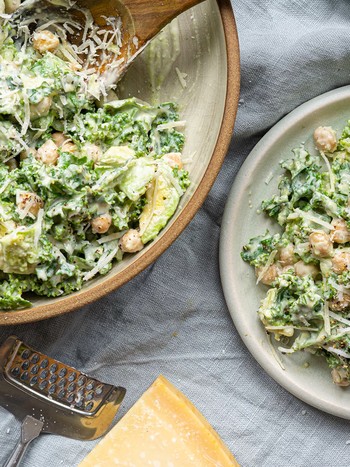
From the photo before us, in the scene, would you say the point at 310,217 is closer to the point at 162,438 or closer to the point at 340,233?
the point at 340,233

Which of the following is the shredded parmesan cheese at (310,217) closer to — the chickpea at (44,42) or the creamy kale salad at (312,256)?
the creamy kale salad at (312,256)

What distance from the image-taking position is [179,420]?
2459 mm

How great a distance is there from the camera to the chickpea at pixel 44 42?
6.82 feet

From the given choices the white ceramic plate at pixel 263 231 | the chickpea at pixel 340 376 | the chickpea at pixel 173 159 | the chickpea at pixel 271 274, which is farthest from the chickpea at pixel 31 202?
the chickpea at pixel 340 376

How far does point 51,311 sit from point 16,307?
0.12 meters

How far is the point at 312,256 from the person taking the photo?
88.3 inches

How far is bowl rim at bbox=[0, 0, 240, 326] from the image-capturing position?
2000 millimetres

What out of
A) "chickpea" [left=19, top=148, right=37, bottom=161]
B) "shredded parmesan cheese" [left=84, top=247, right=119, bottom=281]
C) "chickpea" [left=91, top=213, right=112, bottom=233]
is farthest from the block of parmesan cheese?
"chickpea" [left=19, top=148, right=37, bottom=161]

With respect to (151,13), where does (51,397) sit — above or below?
below

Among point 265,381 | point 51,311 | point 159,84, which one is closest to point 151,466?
point 265,381

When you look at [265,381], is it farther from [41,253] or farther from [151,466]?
[41,253]

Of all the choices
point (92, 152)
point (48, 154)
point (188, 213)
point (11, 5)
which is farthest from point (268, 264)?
point (11, 5)

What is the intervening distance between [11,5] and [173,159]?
654 mm

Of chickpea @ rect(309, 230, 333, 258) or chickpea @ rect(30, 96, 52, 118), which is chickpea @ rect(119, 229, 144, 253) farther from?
chickpea @ rect(309, 230, 333, 258)
